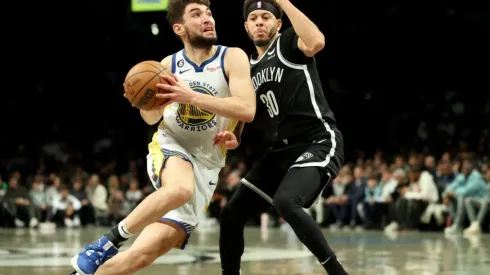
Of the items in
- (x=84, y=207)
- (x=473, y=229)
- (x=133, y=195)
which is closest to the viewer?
(x=473, y=229)

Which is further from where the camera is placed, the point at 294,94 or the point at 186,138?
the point at 294,94

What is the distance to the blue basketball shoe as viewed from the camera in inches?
167

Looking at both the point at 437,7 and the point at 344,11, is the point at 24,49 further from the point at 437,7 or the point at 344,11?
the point at 437,7

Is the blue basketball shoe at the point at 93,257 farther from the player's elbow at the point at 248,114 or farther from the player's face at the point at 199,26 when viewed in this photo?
the player's face at the point at 199,26

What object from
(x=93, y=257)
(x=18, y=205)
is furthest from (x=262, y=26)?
(x=18, y=205)

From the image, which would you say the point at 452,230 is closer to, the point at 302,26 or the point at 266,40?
the point at 266,40

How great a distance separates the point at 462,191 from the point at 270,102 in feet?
26.7

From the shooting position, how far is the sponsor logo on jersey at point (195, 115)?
4766 mm

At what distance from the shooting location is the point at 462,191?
1256 centimetres

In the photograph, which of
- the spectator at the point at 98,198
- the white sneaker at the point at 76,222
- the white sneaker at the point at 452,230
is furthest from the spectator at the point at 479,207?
the white sneaker at the point at 76,222

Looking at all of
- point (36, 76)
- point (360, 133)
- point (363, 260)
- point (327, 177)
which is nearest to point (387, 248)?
point (363, 260)

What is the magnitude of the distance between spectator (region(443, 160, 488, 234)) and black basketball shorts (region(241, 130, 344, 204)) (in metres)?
8.00

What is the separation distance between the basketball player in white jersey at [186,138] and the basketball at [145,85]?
63 millimetres

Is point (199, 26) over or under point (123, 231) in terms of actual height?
over
